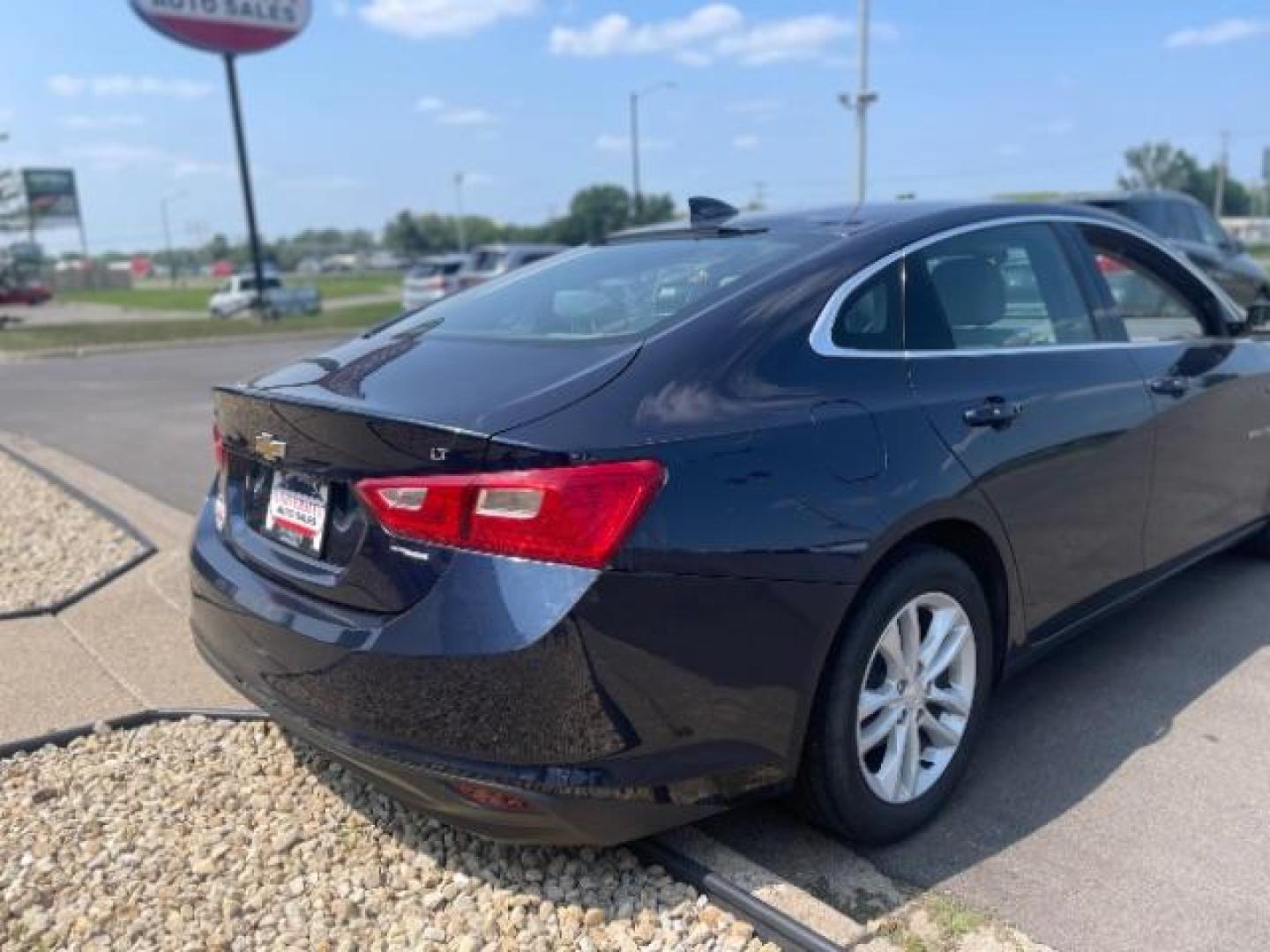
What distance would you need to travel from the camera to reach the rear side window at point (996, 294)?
3.03 metres

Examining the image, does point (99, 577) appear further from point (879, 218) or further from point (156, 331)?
point (156, 331)

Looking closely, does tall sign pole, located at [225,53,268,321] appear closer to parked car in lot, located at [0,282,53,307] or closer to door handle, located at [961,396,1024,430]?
parked car in lot, located at [0,282,53,307]

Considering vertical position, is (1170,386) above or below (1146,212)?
below

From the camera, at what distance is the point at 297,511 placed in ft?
8.69

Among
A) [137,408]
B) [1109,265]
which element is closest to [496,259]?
[137,408]

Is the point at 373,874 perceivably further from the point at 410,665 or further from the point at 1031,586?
the point at 1031,586

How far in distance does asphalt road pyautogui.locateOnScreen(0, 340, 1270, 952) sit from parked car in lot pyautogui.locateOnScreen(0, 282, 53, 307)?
3336 centimetres

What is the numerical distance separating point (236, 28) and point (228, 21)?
0.27 metres

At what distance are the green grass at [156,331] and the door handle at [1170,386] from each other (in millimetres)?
18495

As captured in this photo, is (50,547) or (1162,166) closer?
(50,547)

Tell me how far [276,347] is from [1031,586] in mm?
19679

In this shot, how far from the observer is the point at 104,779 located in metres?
3.13

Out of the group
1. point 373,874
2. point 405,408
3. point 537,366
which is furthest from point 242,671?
point 537,366

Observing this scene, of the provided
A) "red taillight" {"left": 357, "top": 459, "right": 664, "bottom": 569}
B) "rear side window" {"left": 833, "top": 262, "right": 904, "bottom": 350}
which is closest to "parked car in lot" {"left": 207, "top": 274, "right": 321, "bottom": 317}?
"rear side window" {"left": 833, "top": 262, "right": 904, "bottom": 350}
